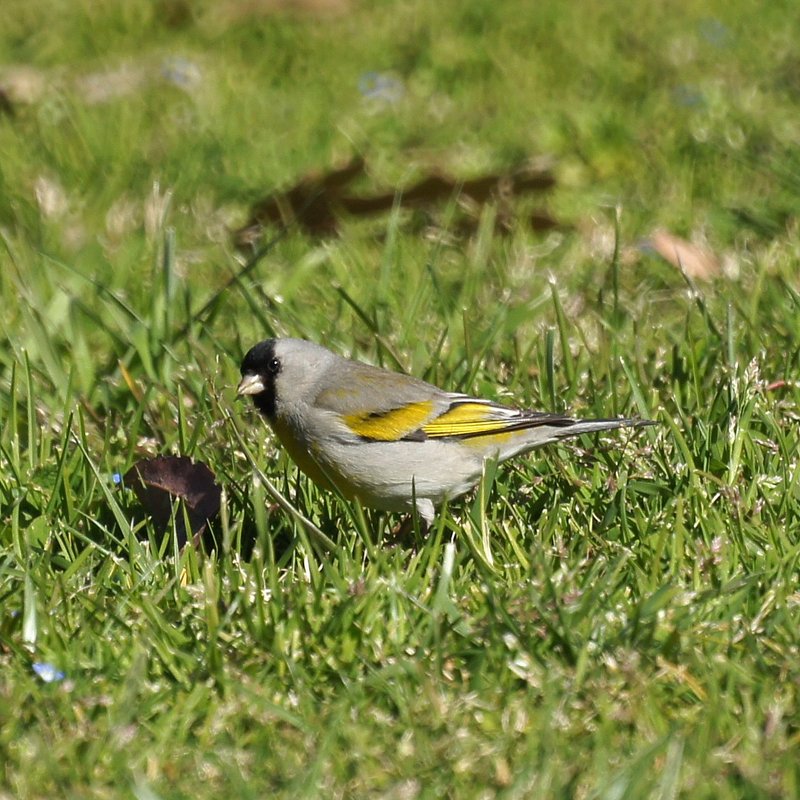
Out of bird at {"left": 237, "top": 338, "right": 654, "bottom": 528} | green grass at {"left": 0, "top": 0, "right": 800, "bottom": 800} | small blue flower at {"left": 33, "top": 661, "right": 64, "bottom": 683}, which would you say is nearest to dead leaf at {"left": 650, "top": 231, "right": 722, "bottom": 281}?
green grass at {"left": 0, "top": 0, "right": 800, "bottom": 800}

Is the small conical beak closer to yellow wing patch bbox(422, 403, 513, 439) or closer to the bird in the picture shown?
the bird

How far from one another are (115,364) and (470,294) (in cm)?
148

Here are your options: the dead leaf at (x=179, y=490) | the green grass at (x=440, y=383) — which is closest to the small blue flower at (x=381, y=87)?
the green grass at (x=440, y=383)

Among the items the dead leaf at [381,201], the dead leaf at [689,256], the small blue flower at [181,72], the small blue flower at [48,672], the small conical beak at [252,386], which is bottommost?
the dead leaf at [689,256]

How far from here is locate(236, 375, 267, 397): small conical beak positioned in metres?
4.59

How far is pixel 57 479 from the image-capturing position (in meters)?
4.22

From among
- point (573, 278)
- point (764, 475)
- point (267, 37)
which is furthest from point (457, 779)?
point (267, 37)

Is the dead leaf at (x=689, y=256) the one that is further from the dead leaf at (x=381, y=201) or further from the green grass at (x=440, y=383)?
the dead leaf at (x=381, y=201)

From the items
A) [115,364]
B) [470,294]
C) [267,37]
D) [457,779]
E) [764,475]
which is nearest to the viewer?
[457,779]

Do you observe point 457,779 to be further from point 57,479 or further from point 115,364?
point 115,364

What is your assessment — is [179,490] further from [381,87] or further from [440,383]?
[381,87]

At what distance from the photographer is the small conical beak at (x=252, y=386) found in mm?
4586

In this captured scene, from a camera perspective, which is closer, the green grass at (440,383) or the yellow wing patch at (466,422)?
the green grass at (440,383)

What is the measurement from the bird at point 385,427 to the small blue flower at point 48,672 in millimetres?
1184
